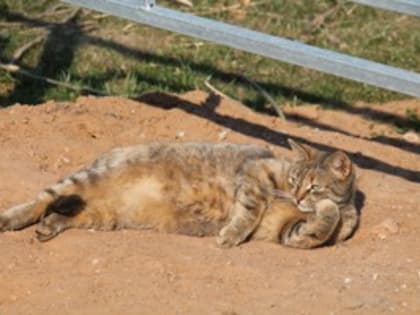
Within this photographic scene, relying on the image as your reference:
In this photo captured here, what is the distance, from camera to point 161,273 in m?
6.07

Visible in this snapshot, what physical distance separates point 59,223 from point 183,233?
0.66 m

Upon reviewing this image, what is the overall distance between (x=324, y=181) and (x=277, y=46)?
2.49 ft

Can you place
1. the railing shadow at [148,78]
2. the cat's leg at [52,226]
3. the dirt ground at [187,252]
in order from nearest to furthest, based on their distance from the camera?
the dirt ground at [187,252]
the cat's leg at [52,226]
the railing shadow at [148,78]

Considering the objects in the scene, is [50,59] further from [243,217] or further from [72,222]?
[243,217]

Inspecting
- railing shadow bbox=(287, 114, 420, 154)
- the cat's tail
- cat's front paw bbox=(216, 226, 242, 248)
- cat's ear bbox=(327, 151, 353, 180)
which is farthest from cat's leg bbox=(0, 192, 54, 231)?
railing shadow bbox=(287, 114, 420, 154)

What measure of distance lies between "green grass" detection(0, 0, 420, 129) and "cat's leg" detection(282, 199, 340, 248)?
2.65 m

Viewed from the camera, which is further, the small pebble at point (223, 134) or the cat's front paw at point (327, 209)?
the small pebble at point (223, 134)

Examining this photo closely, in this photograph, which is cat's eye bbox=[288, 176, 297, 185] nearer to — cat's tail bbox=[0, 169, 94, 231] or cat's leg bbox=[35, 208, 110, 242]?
cat's leg bbox=[35, 208, 110, 242]

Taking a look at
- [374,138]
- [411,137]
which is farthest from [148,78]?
[411,137]

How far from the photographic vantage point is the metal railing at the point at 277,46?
638 centimetres

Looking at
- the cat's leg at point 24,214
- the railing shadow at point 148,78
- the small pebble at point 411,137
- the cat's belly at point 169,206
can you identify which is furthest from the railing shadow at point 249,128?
the cat's leg at point 24,214

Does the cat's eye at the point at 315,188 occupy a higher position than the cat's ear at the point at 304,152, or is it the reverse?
the cat's ear at the point at 304,152

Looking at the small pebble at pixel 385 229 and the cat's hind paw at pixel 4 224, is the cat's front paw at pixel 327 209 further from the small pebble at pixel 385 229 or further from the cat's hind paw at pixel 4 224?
the cat's hind paw at pixel 4 224

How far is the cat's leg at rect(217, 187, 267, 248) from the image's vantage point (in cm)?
647
